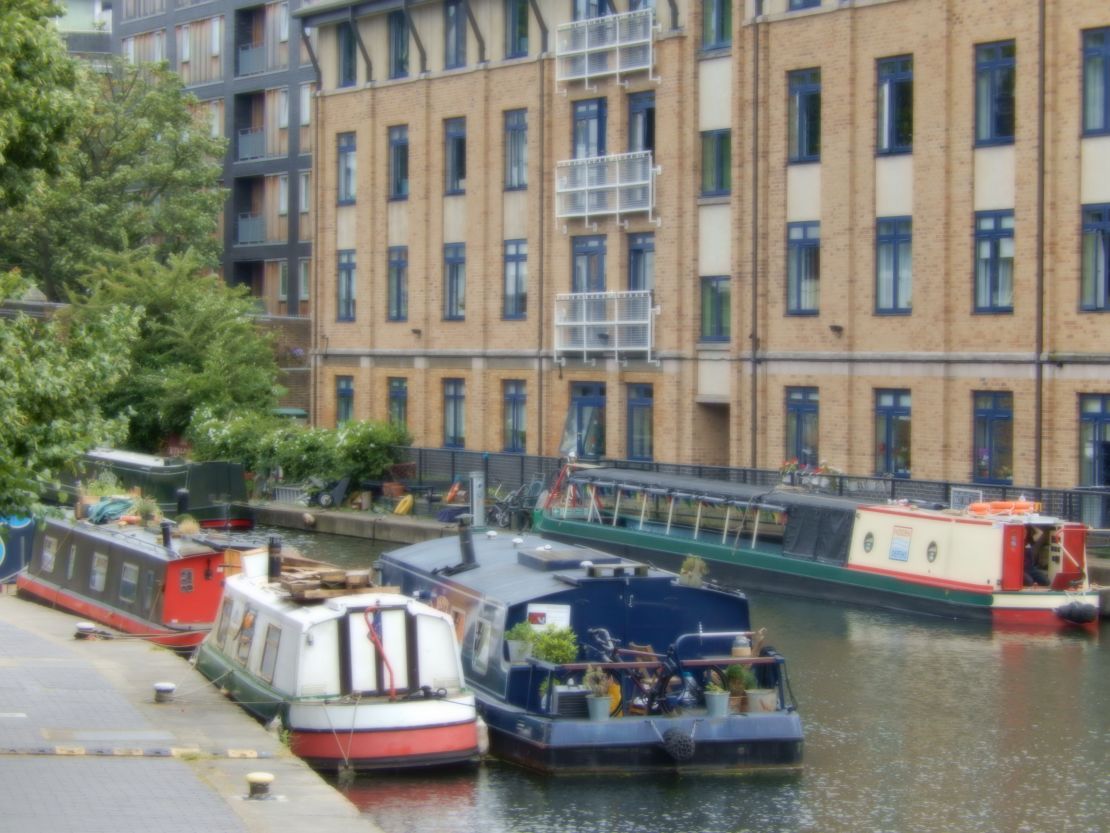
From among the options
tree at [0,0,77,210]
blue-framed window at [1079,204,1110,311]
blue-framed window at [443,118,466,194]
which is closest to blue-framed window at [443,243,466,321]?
blue-framed window at [443,118,466,194]

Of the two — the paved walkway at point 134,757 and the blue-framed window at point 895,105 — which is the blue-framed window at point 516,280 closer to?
the blue-framed window at point 895,105

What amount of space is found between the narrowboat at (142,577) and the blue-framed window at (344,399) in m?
22.8

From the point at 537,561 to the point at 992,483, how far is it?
17001 millimetres

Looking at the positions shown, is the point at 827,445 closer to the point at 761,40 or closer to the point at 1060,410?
the point at 1060,410

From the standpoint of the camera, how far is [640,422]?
144ft

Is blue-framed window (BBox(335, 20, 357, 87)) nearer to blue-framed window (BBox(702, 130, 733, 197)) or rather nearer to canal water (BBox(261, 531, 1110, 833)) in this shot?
blue-framed window (BBox(702, 130, 733, 197))

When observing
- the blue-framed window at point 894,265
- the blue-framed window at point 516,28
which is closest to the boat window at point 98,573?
the blue-framed window at point 894,265

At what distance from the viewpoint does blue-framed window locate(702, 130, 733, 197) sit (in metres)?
41.8

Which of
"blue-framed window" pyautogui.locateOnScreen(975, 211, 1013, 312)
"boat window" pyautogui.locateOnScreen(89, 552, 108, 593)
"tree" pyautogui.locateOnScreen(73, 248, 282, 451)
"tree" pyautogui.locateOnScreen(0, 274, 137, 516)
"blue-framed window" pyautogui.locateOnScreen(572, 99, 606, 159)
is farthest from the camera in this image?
"tree" pyautogui.locateOnScreen(73, 248, 282, 451)

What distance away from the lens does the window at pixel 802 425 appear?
3969 cm

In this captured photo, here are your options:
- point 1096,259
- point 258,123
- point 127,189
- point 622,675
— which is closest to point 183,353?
point 127,189

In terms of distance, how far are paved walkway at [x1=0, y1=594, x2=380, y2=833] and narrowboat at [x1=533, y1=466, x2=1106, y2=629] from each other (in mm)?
14248

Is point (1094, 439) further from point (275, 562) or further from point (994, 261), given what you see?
point (275, 562)

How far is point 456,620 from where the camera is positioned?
22047 millimetres
